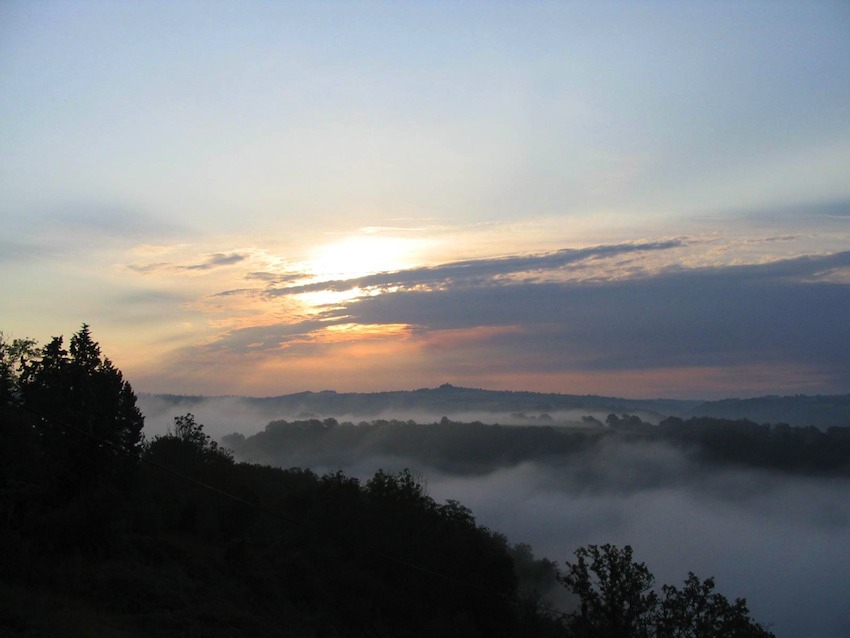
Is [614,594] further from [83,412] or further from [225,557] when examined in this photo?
[83,412]

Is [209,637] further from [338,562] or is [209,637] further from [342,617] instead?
[338,562]

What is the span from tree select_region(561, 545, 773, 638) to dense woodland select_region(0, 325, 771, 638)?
5 centimetres

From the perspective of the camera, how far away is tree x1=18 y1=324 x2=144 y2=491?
2803 centimetres

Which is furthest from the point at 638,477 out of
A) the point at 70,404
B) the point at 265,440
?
the point at 70,404

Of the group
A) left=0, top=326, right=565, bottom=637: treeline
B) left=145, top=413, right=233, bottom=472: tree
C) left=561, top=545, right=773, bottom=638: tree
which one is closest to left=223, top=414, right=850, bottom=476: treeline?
left=145, top=413, right=233, bottom=472: tree

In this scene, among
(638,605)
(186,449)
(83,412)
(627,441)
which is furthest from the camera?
(627,441)

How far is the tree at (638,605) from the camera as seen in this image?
2433 cm

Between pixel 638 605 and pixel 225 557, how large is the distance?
55.9 feet

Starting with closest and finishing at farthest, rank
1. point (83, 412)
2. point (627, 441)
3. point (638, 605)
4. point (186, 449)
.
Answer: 1. point (638, 605)
2. point (83, 412)
3. point (186, 449)
4. point (627, 441)

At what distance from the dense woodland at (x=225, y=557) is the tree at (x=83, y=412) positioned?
0.28 feet

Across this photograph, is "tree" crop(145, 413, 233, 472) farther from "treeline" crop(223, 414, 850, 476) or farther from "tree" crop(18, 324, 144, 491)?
"treeline" crop(223, 414, 850, 476)

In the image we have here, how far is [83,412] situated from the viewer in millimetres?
29891

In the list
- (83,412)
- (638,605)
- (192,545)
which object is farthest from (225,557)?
(638,605)

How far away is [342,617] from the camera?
2808cm
